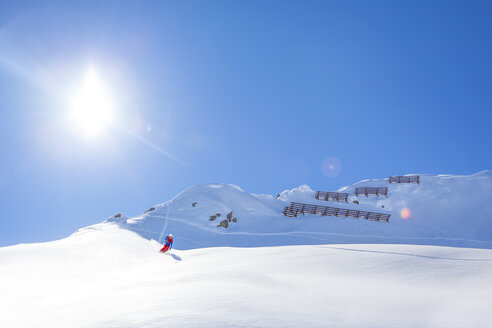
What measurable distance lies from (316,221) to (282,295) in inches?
859

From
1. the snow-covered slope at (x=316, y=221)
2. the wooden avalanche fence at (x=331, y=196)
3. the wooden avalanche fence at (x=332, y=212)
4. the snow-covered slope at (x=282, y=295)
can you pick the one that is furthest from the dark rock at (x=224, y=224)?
the snow-covered slope at (x=282, y=295)

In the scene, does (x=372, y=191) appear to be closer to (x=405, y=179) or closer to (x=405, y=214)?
(x=405, y=214)

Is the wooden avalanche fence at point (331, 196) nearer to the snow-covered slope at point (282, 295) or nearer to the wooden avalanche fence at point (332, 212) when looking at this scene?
the wooden avalanche fence at point (332, 212)

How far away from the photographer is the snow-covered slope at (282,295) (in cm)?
231

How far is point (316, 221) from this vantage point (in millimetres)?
23375

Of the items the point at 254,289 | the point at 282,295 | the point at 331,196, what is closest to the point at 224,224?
the point at 331,196

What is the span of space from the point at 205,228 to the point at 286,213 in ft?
30.0

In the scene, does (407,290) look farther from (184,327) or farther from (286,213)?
(286,213)

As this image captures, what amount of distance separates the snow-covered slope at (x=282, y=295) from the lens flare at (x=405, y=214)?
2717cm

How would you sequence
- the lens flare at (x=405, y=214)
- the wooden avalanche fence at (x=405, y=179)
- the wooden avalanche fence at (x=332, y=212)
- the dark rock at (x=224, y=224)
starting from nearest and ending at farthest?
the dark rock at (x=224, y=224)
the wooden avalanche fence at (x=332, y=212)
the lens flare at (x=405, y=214)
the wooden avalanche fence at (x=405, y=179)

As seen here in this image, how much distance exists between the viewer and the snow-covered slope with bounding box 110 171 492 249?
20672mm

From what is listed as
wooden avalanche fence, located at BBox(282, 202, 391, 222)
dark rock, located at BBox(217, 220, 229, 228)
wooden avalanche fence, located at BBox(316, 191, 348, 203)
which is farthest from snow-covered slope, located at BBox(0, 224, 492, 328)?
wooden avalanche fence, located at BBox(316, 191, 348, 203)

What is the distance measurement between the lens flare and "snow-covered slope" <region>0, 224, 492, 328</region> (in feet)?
89.1

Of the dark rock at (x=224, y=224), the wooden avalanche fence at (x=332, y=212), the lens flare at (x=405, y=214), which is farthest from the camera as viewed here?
the lens flare at (x=405, y=214)
